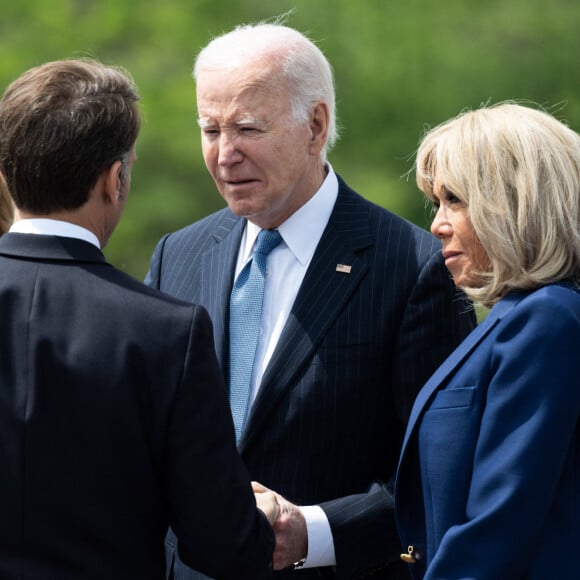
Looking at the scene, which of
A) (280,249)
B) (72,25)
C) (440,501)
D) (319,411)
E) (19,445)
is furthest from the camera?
(72,25)

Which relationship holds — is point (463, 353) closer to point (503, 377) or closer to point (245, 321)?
point (503, 377)

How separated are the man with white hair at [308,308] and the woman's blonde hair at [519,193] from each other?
1.80 feet

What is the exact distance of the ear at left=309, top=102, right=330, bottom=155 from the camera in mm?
3584

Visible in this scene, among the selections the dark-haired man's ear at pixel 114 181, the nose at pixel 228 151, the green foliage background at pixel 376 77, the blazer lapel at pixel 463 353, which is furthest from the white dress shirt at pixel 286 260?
→ the green foliage background at pixel 376 77

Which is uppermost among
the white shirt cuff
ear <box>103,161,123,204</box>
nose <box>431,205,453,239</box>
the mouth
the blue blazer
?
ear <box>103,161,123,204</box>

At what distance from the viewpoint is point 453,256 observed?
292 cm

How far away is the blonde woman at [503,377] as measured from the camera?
2.51 m

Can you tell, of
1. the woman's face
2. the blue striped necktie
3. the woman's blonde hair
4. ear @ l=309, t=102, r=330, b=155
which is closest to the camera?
the woman's blonde hair

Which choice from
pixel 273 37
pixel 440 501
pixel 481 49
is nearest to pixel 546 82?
pixel 481 49

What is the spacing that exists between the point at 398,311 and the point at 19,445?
129cm

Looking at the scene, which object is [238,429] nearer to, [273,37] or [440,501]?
[440,501]

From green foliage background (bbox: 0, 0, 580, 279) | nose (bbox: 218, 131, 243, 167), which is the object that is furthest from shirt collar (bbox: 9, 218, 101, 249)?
green foliage background (bbox: 0, 0, 580, 279)

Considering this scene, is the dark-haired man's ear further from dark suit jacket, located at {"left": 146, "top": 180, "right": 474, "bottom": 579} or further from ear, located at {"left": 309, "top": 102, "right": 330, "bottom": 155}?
ear, located at {"left": 309, "top": 102, "right": 330, "bottom": 155}

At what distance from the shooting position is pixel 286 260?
11.5 ft
